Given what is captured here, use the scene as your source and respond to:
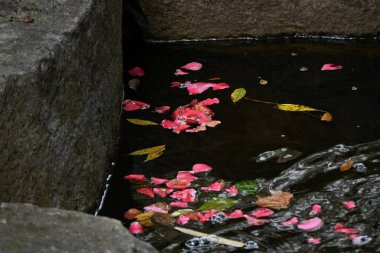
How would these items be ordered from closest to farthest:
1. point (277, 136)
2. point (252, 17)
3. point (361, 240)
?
point (361, 240)
point (277, 136)
point (252, 17)

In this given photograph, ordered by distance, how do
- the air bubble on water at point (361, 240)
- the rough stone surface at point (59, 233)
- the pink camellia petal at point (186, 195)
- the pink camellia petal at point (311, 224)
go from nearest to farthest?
the rough stone surface at point (59, 233)
the air bubble on water at point (361, 240)
the pink camellia petal at point (311, 224)
the pink camellia petal at point (186, 195)

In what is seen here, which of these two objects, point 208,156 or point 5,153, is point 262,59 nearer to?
point 208,156

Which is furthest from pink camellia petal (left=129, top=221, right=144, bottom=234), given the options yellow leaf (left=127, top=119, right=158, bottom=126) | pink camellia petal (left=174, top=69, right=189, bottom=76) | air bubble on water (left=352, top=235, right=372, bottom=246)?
pink camellia petal (left=174, top=69, right=189, bottom=76)

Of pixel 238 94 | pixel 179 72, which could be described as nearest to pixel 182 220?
pixel 238 94

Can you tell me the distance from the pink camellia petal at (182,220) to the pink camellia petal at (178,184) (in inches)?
9.8

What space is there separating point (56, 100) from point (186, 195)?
65 cm

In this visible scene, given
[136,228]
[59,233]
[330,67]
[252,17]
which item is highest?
[59,233]

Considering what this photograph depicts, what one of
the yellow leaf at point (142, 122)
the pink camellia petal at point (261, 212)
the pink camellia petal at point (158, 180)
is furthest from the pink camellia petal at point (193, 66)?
the pink camellia petal at point (261, 212)

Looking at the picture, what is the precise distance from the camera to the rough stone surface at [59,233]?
169 cm

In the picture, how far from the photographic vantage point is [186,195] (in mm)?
2809

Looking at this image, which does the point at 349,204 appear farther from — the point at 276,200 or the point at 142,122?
the point at 142,122

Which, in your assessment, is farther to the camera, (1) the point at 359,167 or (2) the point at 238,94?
(2) the point at 238,94

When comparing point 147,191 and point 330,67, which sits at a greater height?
point 330,67

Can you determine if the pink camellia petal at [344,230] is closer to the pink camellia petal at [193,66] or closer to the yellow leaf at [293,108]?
the yellow leaf at [293,108]
